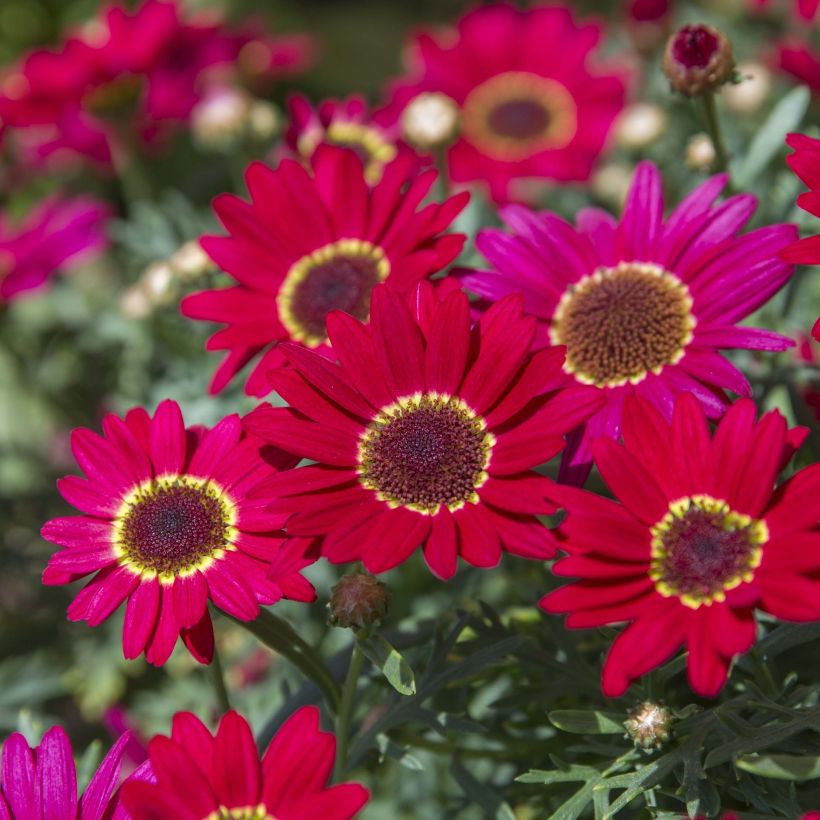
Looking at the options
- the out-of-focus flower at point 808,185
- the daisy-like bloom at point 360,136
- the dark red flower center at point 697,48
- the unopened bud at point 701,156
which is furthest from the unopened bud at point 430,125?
the out-of-focus flower at point 808,185

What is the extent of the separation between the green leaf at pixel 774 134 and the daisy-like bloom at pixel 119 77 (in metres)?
1.09

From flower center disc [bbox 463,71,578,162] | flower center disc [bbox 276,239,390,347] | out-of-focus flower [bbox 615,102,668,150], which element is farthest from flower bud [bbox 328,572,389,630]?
flower center disc [bbox 463,71,578,162]

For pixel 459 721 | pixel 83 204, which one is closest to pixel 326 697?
pixel 459 721

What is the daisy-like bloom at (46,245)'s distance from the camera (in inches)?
81.1

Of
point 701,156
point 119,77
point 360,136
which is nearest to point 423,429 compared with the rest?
point 701,156

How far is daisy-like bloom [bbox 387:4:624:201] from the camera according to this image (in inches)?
87.2

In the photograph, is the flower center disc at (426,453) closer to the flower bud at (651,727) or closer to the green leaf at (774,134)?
the flower bud at (651,727)

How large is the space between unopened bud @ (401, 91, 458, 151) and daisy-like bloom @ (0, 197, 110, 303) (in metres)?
0.73

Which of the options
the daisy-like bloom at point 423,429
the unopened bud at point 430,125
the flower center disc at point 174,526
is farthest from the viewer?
the unopened bud at point 430,125

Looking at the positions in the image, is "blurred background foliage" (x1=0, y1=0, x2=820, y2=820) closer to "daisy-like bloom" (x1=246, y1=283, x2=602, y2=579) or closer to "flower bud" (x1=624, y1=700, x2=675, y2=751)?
"flower bud" (x1=624, y1=700, x2=675, y2=751)

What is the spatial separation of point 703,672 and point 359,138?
1.19 metres

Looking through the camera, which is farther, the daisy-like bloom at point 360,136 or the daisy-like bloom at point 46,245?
the daisy-like bloom at point 46,245

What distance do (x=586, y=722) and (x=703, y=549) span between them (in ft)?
0.70

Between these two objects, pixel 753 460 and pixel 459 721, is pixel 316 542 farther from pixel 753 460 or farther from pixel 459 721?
pixel 753 460
